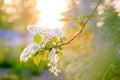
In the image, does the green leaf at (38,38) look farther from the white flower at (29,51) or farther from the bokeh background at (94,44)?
the bokeh background at (94,44)

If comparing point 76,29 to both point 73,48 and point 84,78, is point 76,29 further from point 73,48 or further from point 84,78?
point 84,78

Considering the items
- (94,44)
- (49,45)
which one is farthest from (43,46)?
(94,44)

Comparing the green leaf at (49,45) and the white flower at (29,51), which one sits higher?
the white flower at (29,51)

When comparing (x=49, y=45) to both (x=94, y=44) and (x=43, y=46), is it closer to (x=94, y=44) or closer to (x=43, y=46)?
(x=43, y=46)

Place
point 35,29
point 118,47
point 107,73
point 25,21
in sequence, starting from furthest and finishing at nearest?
point 25,21
point 118,47
point 107,73
point 35,29

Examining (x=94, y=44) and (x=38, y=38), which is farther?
(x=94, y=44)

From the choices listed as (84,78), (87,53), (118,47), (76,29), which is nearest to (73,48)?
(76,29)

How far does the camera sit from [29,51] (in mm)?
1493

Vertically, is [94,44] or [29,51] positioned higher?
[29,51]

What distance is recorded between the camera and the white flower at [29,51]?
148 cm

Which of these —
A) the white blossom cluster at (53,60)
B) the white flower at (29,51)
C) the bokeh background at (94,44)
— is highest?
the white flower at (29,51)

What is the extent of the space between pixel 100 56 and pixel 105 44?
11cm

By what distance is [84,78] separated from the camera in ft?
6.66

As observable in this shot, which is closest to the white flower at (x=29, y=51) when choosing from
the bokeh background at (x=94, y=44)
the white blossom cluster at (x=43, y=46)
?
the white blossom cluster at (x=43, y=46)
